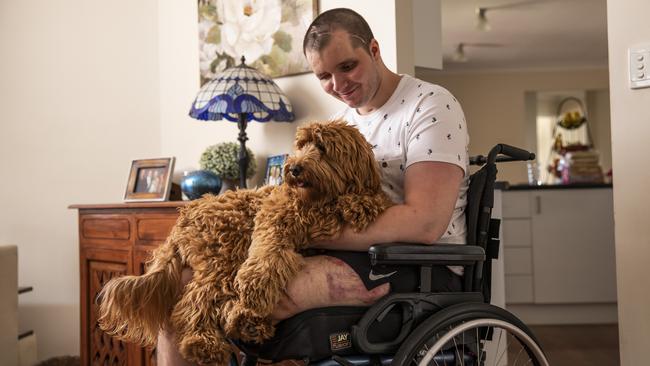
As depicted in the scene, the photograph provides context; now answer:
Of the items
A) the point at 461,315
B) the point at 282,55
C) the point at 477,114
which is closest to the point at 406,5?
the point at 282,55

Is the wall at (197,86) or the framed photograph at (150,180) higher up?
the wall at (197,86)

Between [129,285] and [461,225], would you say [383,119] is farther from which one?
[129,285]

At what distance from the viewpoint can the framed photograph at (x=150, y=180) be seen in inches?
107

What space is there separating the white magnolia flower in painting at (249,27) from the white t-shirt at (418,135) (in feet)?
4.14

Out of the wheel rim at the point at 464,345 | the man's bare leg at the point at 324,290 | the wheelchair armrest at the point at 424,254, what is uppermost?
the wheelchair armrest at the point at 424,254

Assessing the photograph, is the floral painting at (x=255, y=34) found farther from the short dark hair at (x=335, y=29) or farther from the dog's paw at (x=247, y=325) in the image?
the dog's paw at (x=247, y=325)

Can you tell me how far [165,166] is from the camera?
2.78 metres

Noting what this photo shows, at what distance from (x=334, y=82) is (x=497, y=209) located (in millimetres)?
850

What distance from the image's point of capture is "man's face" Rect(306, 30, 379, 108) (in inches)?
62.2

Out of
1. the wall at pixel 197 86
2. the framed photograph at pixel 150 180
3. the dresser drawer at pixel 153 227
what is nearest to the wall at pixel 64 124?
the wall at pixel 197 86

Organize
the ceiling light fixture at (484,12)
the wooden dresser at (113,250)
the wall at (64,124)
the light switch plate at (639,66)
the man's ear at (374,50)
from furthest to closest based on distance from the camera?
the ceiling light fixture at (484,12)
the wall at (64,124)
the wooden dresser at (113,250)
the light switch plate at (639,66)
the man's ear at (374,50)

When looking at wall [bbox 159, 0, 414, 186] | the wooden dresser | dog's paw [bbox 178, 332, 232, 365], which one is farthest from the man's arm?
the wooden dresser

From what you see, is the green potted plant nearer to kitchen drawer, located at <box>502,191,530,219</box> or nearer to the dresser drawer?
the dresser drawer

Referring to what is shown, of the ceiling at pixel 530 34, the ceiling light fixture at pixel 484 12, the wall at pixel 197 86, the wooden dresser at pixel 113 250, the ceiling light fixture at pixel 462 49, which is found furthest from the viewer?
the ceiling light fixture at pixel 462 49
